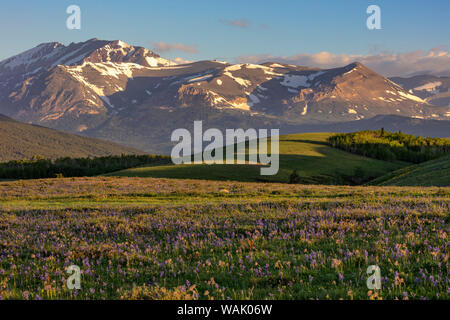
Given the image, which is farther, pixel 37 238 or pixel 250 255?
pixel 37 238

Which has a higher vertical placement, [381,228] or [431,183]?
[381,228]

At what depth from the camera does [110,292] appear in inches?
297

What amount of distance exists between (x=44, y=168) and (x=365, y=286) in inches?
5447

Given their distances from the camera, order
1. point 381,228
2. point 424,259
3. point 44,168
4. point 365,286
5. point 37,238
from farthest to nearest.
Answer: point 44,168
point 37,238
point 381,228
point 424,259
point 365,286

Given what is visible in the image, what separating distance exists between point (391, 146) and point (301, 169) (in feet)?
199

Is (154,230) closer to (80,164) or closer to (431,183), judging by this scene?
(431,183)

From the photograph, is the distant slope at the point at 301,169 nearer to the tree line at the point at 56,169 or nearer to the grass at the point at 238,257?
the tree line at the point at 56,169

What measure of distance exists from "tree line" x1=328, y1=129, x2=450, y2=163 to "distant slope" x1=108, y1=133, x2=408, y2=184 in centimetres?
1031

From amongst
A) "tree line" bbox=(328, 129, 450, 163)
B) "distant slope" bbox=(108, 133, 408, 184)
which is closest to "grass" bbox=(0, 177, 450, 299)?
"distant slope" bbox=(108, 133, 408, 184)

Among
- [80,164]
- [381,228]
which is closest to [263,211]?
[381,228]

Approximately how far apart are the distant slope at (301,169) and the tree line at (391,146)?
10.3 meters

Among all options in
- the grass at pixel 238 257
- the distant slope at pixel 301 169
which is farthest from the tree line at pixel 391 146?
the grass at pixel 238 257

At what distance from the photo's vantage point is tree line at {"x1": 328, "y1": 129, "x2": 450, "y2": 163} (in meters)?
135

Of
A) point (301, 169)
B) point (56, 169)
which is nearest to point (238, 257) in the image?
point (301, 169)
